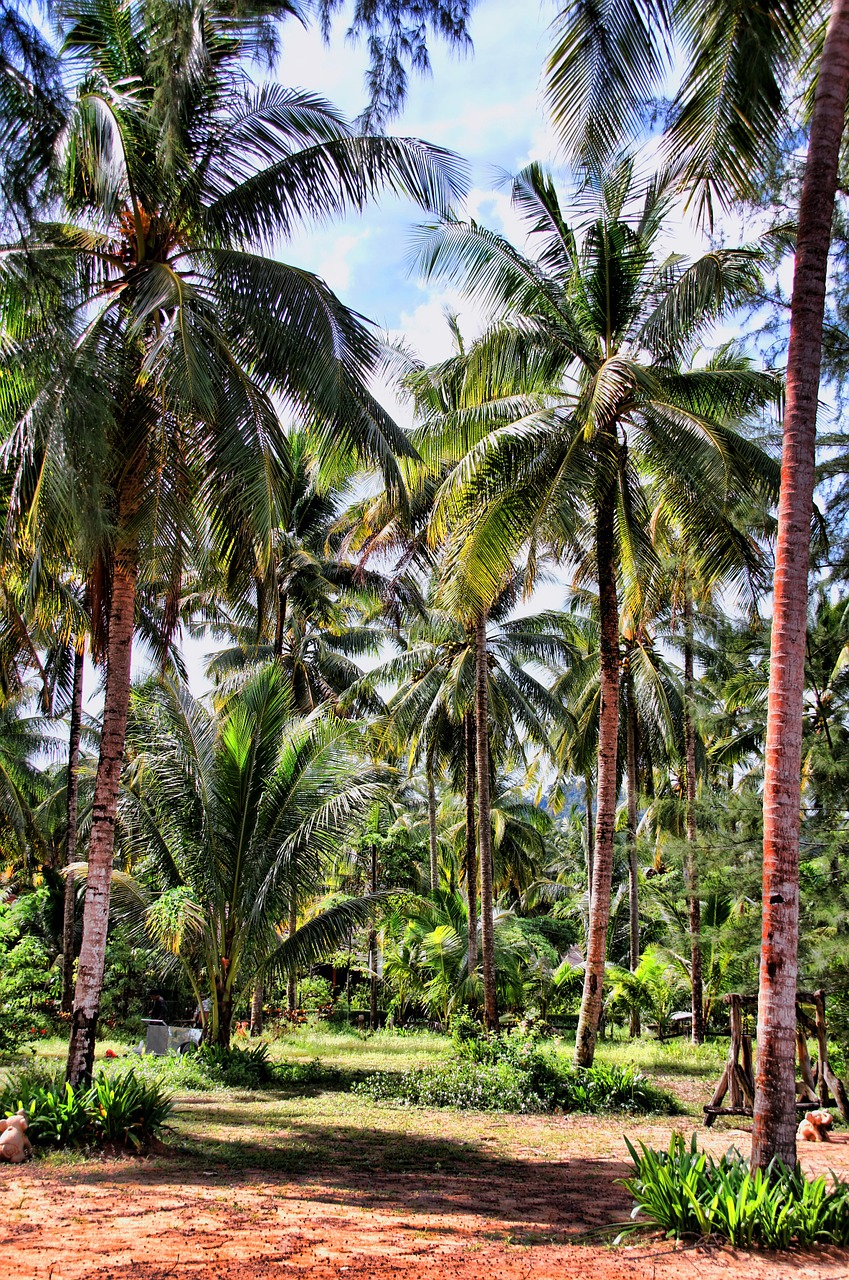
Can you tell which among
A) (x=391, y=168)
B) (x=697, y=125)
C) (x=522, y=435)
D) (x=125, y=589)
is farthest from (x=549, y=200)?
(x=125, y=589)

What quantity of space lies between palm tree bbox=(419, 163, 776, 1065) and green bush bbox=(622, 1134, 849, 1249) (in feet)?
22.7

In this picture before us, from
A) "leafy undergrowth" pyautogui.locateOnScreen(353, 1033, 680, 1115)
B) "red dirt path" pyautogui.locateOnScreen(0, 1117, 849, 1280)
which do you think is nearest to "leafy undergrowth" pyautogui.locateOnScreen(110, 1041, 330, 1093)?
"leafy undergrowth" pyautogui.locateOnScreen(353, 1033, 680, 1115)

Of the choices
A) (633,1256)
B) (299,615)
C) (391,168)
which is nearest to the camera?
(633,1256)

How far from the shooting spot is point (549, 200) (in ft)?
41.6

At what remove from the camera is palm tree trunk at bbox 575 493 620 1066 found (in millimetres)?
12727

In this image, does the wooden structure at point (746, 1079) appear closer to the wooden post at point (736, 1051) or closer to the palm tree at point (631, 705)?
the wooden post at point (736, 1051)

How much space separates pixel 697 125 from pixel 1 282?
223 inches

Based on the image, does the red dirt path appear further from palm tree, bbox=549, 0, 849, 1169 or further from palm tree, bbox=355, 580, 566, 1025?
palm tree, bbox=355, 580, 566, 1025

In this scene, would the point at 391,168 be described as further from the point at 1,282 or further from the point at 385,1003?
the point at 385,1003

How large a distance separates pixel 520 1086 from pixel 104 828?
22.3ft

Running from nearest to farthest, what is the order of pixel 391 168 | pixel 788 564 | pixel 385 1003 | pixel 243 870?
pixel 788 564, pixel 391 168, pixel 243 870, pixel 385 1003

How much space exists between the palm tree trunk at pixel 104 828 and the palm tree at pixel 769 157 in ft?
18.6

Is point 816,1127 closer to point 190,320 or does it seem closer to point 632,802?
point 190,320

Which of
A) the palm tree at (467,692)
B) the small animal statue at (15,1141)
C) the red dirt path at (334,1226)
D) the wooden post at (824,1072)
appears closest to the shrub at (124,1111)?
the red dirt path at (334,1226)
